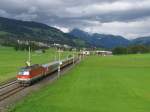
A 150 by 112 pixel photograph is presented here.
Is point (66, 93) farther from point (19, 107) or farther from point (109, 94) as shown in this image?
point (19, 107)

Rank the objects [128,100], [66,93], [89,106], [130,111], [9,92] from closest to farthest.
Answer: [130,111] → [89,106] → [128,100] → [66,93] → [9,92]

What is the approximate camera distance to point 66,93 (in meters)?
47.3

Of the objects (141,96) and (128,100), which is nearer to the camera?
(128,100)

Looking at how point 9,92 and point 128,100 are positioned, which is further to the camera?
point 9,92

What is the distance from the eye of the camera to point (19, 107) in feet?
118

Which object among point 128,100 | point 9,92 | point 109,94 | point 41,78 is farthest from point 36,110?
point 41,78

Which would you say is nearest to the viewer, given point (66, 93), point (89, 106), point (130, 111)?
point (130, 111)

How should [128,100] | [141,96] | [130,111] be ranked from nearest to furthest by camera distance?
[130,111], [128,100], [141,96]

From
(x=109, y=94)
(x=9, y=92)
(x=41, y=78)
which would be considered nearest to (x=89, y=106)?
(x=109, y=94)

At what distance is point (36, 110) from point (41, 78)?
4710 centimetres

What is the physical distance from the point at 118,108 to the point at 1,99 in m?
17.1

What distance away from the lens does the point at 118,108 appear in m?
34.7

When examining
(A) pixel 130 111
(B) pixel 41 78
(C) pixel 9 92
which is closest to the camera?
(A) pixel 130 111

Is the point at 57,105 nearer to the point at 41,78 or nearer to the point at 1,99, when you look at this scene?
the point at 1,99
